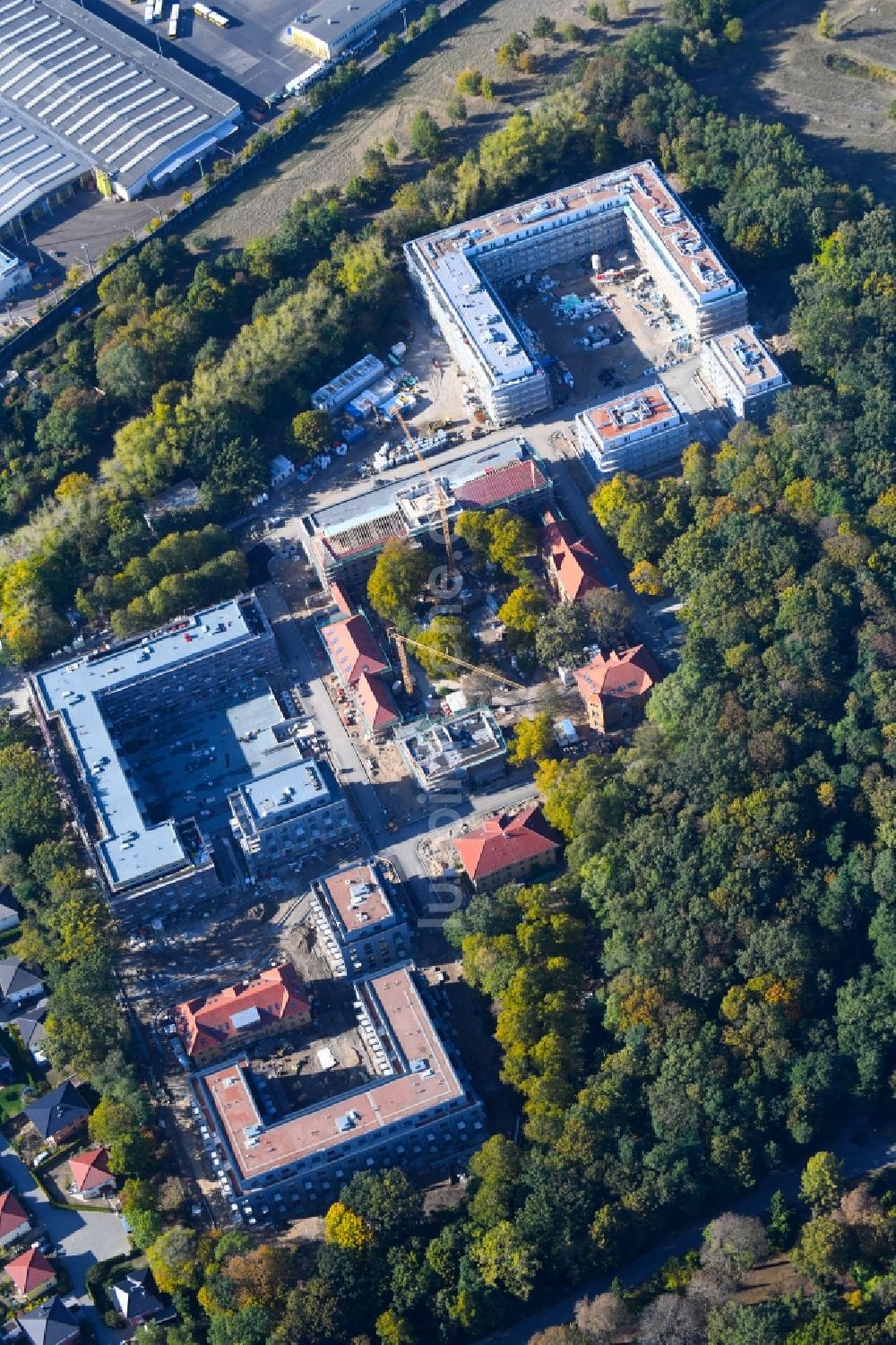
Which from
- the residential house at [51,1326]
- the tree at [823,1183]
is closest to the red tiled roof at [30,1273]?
the residential house at [51,1326]

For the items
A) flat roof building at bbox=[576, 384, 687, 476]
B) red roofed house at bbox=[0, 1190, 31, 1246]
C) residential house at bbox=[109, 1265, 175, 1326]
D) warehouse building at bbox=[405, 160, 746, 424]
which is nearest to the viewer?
residential house at bbox=[109, 1265, 175, 1326]

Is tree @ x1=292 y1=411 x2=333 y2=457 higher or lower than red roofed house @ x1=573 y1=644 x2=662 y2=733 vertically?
higher

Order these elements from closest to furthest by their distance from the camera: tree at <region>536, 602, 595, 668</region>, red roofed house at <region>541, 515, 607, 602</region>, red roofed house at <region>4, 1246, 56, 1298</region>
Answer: red roofed house at <region>4, 1246, 56, 1298</region> < tree at <region>536, 602, 595, 668</region> < red roofed house at <region>541, 515, 607, 602</region>

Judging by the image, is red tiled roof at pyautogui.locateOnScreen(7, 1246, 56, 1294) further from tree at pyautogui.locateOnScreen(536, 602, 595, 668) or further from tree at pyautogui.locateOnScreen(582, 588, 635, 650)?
tree at pyautogui.locateOnScreen(582, 588, 635, 650)

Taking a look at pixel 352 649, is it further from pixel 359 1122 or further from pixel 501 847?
pixel 359 1122

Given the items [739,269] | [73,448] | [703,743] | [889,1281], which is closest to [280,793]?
[703,743]

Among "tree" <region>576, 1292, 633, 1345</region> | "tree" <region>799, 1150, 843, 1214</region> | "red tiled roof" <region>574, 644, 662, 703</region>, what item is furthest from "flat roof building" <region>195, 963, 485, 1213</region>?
"red tiled roof" <region>574, 644, 662, 703</region>

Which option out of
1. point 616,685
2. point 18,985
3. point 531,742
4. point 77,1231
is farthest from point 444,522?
point 77,1231

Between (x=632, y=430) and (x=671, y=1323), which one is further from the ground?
(x=632, y=430)
